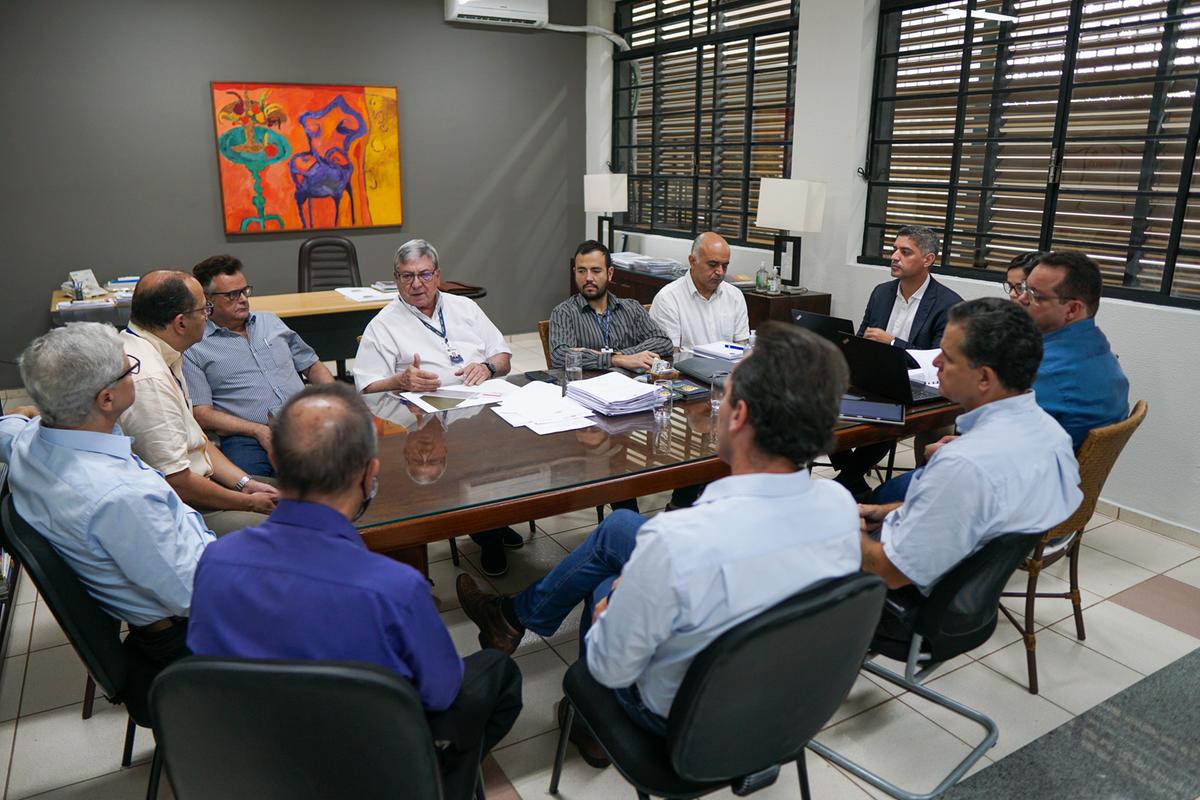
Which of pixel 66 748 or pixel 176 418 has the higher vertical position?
pixel 176 418

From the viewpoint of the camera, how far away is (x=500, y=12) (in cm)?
642

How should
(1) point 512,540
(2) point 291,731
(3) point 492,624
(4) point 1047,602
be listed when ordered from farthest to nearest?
(1) point 512,540 < (4) point 1047,602 < (3) point 492,624 < (2) point 291,731

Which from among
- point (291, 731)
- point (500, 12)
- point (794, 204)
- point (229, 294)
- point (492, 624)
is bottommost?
point (492, 624)

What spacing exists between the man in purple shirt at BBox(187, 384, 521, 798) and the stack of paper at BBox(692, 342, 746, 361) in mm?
2052

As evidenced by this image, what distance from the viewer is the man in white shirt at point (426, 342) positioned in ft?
10.4

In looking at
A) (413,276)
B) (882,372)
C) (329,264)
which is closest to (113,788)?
(413,276)

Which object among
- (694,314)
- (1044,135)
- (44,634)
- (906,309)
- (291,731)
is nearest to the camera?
(291,731)

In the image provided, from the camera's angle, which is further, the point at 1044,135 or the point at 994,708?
the point at 1044,135

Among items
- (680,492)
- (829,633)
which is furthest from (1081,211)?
(829,633)

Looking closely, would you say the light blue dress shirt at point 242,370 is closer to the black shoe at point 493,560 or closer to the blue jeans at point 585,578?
the black shoe at point 493,560

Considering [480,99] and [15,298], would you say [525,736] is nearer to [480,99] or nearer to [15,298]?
[15,298]

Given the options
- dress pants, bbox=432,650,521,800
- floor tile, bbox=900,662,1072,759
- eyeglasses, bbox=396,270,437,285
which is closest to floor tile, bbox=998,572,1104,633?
floor tile, bbox=900,662,1072,759

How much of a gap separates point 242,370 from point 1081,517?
9.45 feet

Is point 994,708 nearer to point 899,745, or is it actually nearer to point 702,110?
point 899,745
